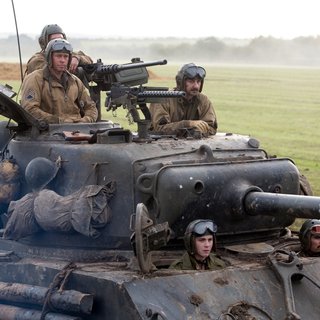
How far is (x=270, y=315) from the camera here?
9977 mm

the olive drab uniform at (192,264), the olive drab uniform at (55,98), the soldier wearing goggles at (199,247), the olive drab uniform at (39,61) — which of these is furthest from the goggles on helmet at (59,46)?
the olive drab uniform at (192,264)

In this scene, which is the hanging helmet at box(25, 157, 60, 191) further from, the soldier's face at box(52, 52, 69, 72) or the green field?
the green field

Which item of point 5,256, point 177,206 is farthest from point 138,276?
point 5,256

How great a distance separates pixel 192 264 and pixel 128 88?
247cm

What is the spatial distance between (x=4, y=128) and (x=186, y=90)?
218 centimetres

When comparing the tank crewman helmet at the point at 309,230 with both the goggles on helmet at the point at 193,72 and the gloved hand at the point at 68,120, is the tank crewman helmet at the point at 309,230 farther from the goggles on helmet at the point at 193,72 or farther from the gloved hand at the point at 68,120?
the gloved hand at the point at 68,120

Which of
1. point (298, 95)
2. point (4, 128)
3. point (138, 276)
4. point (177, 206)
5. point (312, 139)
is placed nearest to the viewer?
point (138, 276)

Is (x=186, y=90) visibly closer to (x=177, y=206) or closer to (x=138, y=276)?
(x=177, y=206)

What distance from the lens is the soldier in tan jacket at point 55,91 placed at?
40.2ft

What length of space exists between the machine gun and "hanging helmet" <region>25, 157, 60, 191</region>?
1029mm

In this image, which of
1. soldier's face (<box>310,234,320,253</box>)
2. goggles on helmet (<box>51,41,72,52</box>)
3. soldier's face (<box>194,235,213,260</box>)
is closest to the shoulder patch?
goggles on helmet (<box>51,41,72,52</box>)

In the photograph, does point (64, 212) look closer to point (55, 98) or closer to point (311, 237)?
point (55, 98)

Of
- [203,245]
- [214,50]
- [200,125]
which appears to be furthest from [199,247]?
[214,50]

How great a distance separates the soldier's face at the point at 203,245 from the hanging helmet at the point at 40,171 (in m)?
1.82
